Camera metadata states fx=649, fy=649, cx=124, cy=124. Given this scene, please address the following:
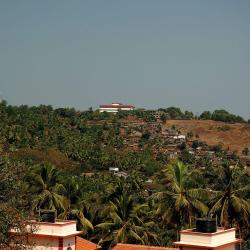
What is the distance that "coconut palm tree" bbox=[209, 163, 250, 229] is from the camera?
46.3 m

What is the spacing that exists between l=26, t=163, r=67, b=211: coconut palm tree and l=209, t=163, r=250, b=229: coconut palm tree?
12.6m

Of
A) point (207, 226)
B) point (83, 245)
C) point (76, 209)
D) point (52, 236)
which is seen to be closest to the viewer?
point (207, 226)

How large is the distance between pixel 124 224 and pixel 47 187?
9.91m

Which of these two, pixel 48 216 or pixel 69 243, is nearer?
pixel 69 243

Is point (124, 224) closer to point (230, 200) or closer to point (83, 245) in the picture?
point (83, 245)

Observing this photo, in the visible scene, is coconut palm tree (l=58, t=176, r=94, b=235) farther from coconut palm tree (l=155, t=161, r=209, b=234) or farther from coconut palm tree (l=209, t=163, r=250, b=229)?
coconut palm tree (l=209, t=163, r=250, b=229)

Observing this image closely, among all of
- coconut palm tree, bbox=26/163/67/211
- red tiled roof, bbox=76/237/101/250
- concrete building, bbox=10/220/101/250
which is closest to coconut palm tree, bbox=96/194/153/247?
red tiled roof, bbox=76/237/101/250

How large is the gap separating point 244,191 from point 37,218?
20.9m

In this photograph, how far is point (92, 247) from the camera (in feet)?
136

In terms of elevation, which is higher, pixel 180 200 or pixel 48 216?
pixel 180 200

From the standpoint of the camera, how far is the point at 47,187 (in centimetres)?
5419

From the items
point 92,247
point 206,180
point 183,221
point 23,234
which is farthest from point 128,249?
point 206,180

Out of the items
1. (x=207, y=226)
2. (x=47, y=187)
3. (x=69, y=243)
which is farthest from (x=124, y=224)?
(x=207, y=226)

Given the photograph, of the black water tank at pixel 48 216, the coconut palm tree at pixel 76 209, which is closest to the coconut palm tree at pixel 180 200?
the coconut palm tree at pixel 76 209
